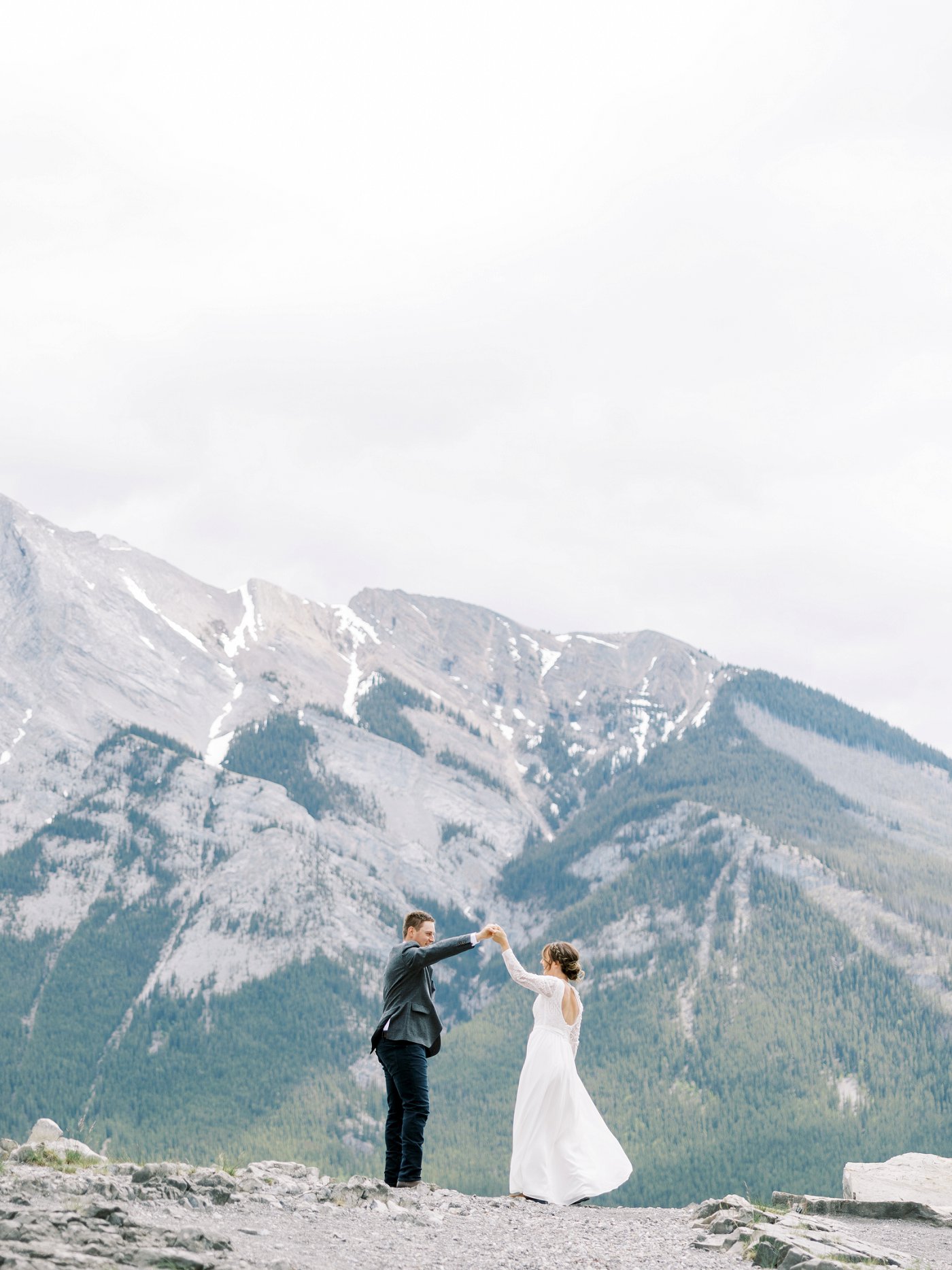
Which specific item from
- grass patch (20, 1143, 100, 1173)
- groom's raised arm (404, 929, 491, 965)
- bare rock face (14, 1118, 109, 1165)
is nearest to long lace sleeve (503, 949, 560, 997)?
groom's raised arm (404, 929, 491, 965)

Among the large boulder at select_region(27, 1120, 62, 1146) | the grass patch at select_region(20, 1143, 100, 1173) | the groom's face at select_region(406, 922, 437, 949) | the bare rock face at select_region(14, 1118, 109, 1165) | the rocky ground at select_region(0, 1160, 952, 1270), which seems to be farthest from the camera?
the large boulder at select_region(27, 1120, 62, 1146)

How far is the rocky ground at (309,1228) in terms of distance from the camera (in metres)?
13.3

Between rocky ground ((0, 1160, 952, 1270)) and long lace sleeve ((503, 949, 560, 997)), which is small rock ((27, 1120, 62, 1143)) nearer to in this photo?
rocky ground ((0, 1160, 952, 1270))

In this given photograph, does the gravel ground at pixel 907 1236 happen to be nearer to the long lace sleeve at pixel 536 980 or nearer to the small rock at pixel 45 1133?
the long lace sleeve at pixel 536 980

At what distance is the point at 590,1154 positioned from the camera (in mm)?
20531

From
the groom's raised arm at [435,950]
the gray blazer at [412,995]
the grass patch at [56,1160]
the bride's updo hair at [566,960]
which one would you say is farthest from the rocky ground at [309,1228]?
the bride's updo hair at [566,960]

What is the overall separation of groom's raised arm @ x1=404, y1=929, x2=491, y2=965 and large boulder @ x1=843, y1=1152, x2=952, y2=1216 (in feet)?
39.5

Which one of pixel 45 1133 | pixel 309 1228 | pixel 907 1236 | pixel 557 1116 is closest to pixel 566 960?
pixel 557 1116

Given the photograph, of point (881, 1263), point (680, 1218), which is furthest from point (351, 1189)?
point (881, 1263)

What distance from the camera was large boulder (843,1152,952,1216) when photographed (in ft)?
87.2

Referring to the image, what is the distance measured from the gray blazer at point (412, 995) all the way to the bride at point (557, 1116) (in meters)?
1.21

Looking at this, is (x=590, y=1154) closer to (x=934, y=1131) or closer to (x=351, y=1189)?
(x=351, y=1189)

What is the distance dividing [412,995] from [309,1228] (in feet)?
13.3

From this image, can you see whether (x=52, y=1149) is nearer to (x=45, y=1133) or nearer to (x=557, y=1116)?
(x=45, y=1133)
